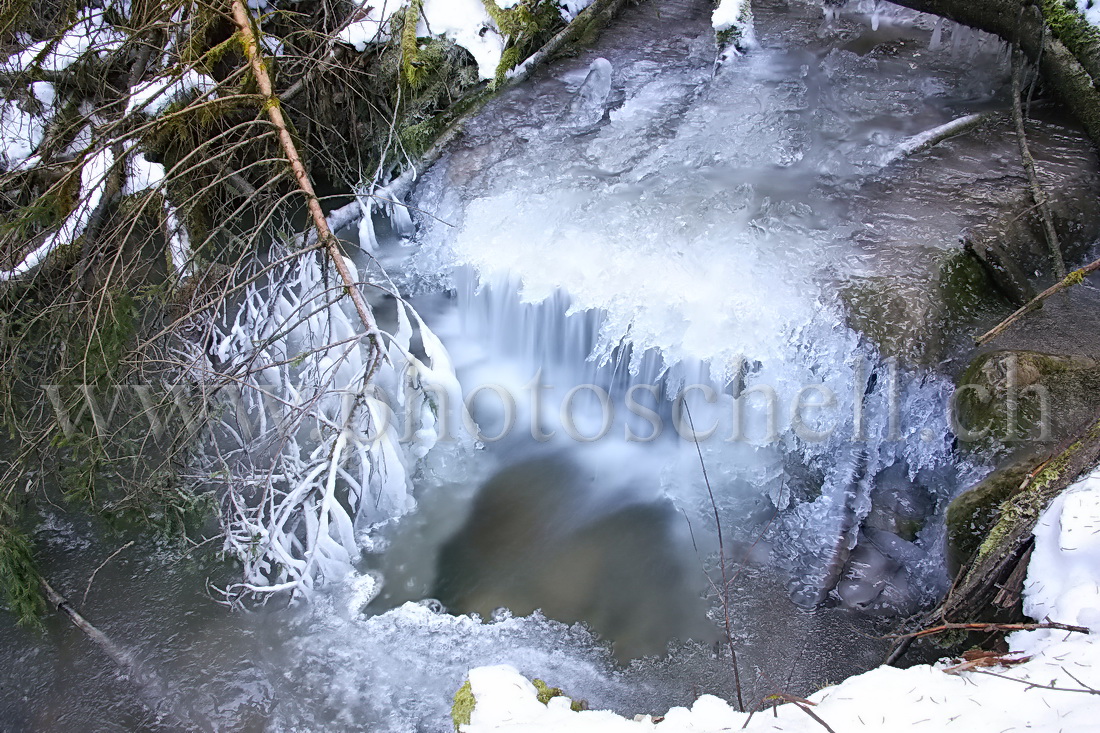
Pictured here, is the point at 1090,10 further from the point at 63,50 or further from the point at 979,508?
the point at 63,50

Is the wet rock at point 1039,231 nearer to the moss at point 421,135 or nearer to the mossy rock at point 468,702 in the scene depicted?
the mossy rock at point 468,702

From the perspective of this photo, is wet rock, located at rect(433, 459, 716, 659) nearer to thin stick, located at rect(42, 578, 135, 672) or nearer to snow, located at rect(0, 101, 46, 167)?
thin stick, located at rect(42, 578, 135, 672)

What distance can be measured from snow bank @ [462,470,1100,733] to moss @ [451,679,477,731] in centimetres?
3

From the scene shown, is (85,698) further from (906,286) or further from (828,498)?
(906,286)

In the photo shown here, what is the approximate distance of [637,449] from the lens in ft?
16.2

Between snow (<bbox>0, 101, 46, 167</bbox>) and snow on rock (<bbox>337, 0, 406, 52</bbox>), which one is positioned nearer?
snow (<bbox>0, 101, 46, 167</bbox>)

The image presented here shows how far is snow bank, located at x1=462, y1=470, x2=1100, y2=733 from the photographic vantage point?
2.11 m

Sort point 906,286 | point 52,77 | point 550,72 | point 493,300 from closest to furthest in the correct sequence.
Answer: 1. point 906,286
2. point 52,77
3. point 493,300
4. point 550,72

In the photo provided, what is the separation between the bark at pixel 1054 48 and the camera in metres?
4.69

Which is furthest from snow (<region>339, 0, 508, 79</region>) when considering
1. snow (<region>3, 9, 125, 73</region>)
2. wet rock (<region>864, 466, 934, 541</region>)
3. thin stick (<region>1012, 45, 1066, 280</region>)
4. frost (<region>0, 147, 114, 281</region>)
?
wet rock (<region>864, 466, 934, 541</region>)

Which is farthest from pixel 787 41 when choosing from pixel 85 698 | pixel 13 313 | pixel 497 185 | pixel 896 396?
pixel 85 698

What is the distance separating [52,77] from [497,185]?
3044mm

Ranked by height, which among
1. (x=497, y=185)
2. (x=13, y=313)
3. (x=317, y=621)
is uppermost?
(x=13, y=313)

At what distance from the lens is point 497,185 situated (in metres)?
5.76
